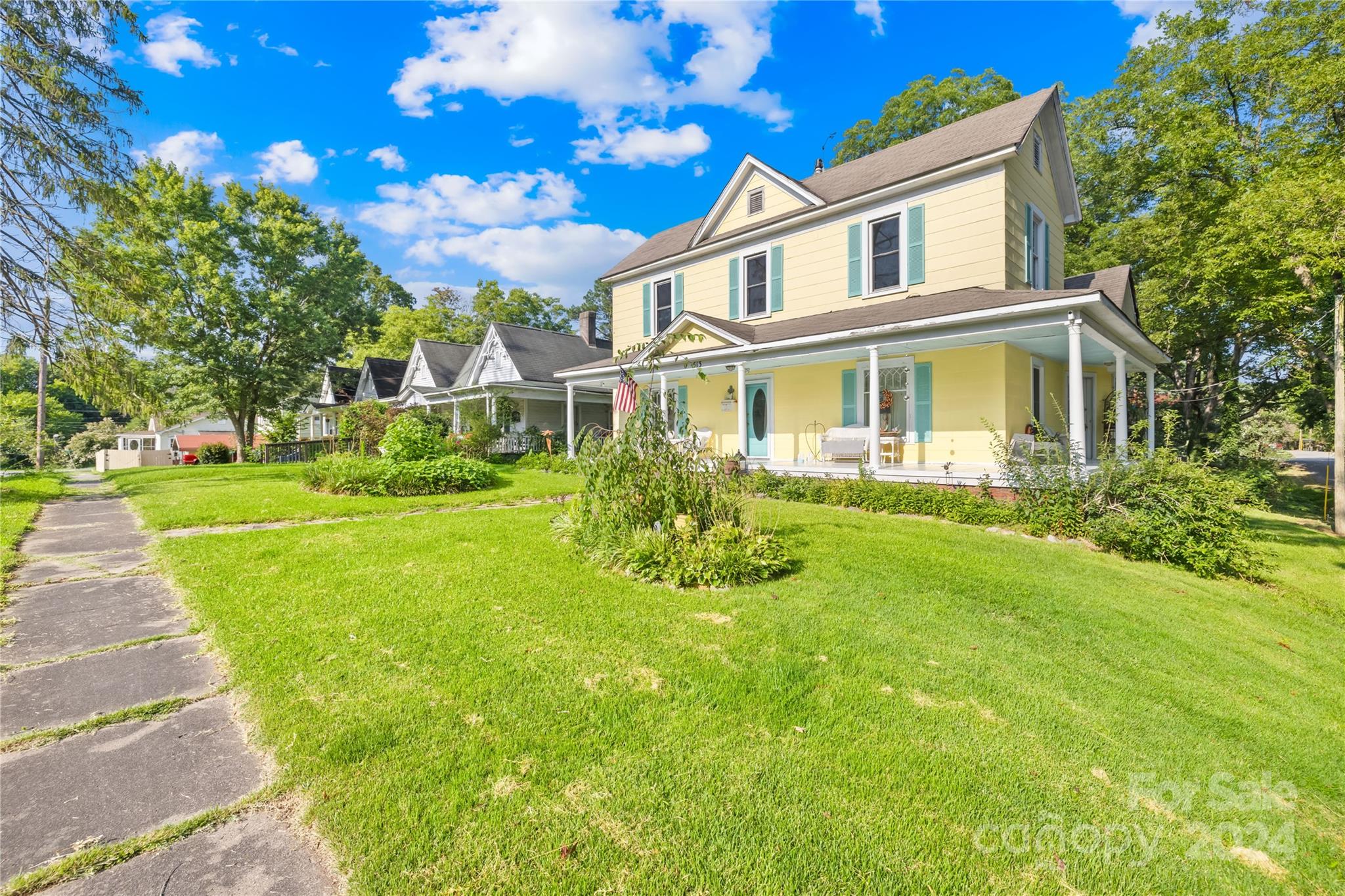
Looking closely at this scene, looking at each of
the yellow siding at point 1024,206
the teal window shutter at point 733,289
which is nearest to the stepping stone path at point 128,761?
the teal window shutter at point 733,289

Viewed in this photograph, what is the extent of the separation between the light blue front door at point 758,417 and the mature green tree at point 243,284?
20494 millimetres

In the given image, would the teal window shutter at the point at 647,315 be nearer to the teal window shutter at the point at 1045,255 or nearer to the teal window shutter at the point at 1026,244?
the teal window shutter at the point at 1026,244

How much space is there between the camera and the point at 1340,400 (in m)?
10.7

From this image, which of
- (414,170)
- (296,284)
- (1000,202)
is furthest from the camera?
(296,284)

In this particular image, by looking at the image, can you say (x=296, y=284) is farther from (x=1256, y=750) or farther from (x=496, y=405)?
(x=1256, y=750)

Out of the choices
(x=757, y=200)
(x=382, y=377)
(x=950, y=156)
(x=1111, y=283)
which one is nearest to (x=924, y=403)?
(x=950, y=156)

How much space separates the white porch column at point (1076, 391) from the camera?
27.0 feet

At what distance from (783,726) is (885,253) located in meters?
11.8

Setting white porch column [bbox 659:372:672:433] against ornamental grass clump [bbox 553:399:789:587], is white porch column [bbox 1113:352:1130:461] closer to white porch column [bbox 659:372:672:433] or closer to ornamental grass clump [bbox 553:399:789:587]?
ornamental grass clump [bbox 553:399:789:587]

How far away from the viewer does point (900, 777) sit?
2.40 metres

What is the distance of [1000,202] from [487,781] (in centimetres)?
1257

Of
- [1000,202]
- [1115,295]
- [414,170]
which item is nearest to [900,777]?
[1000,202]

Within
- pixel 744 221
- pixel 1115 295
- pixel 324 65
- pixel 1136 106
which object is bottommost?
pixel 1115 295

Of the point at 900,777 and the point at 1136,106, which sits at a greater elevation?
the point at 1136,106
